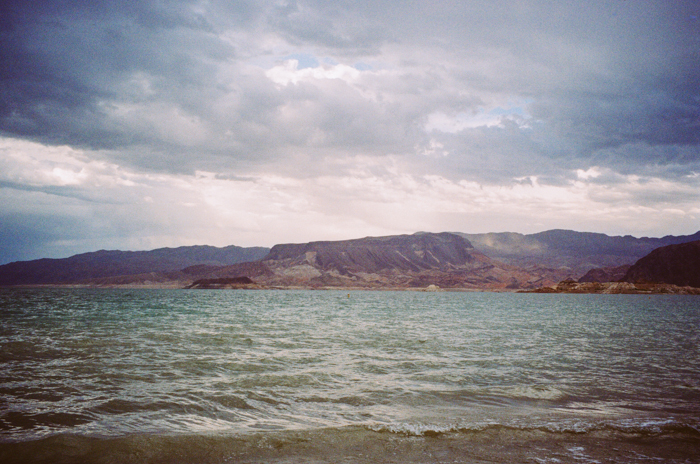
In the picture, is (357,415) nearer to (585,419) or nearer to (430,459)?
(430,459)

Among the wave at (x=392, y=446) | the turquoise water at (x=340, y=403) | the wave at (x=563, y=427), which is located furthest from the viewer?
the wave at (x=563, y=427)

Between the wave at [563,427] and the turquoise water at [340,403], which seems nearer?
the turquoise water at [340,403]

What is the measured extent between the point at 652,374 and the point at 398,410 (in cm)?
1276

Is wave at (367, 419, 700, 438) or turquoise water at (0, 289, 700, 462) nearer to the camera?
turquoise water at (0, 289, 700, 462)

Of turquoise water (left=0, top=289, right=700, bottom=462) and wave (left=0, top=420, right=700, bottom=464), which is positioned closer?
wave (left=0, top=420, right=700, bottom=464)

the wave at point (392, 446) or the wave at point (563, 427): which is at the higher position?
the wave at point (392, 446)

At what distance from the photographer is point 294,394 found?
13969mm

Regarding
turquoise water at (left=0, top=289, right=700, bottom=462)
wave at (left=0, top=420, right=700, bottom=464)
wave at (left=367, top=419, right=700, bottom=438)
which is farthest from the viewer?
wave at (left=367, top=419, right=700, bottom=438)

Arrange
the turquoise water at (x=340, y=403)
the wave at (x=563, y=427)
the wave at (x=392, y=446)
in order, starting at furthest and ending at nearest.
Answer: the wave at (x=563, y=427) → the turquoise water at (x=340, y=403) → the wave at (x=392, y=446)

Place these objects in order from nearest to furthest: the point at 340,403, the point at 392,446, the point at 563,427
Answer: the point at 392,446, the point at 563,427, the point at 340,403

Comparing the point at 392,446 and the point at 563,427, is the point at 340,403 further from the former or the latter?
the point at 563,427

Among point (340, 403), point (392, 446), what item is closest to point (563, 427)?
point (392, 446)

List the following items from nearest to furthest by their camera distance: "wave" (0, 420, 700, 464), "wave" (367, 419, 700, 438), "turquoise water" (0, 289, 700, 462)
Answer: "wave" (0, 420, 700, 464)
"turquoise water" (0, 289, 700, 462)
"wave" (367, 419, 700, 438)

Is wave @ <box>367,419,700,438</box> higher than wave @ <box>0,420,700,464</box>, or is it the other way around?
wave @ <box>0,420,700,464</box>
